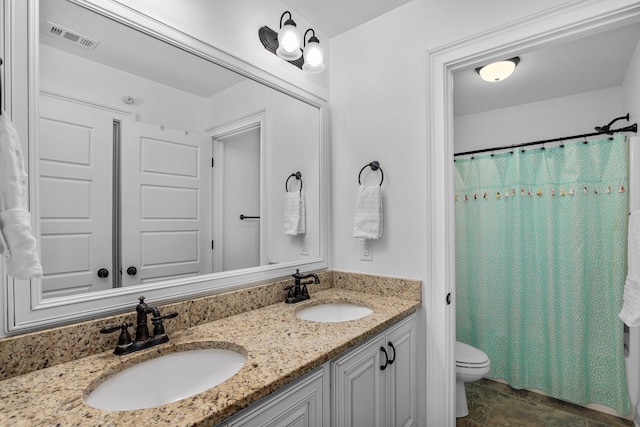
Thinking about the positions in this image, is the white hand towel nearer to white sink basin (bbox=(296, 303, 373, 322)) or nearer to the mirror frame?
the mirror frame

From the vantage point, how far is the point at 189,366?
43.3 inches

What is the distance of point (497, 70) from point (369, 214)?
1332mm

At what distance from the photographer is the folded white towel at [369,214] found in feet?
5.85

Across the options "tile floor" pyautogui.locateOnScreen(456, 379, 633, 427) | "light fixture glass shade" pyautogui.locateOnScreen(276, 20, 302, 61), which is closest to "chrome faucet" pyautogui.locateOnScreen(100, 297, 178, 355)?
"light fixture glass shade" pyautogui.locateOnScreen(276, 20, 302, 61)

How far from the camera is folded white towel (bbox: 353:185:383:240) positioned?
178 centimetres

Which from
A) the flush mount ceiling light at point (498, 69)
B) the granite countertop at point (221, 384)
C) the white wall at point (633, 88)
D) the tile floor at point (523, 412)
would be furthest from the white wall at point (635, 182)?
the granite countertop at point (221, 384)

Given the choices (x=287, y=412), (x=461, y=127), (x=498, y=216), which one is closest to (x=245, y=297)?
(x=287, y=412)

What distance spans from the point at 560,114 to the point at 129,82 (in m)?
3.12

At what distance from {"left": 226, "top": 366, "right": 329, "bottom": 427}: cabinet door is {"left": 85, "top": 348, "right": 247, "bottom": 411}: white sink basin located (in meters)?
0.22

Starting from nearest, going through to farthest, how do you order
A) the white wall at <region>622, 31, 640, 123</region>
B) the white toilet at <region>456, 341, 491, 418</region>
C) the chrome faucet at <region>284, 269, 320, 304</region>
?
1. the chrome faucet at <region>284, 269, 320, 304</region>
2. the white wall at <region>622, 31, 640, 123</region>
3. the white toilet at <region>456, 341, 491, 418</region>

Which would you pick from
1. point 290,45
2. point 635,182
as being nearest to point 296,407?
point 290,45

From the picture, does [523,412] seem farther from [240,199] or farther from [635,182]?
[240,199]

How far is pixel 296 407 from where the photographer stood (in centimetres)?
97

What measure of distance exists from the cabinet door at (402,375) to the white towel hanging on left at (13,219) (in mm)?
1249
